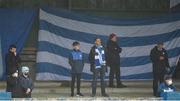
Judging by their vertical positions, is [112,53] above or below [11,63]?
above

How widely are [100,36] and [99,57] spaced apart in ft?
8.76

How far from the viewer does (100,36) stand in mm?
19234

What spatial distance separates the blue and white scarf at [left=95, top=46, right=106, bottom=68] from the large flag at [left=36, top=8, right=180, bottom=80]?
7.52 feet

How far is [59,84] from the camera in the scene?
18.8 m

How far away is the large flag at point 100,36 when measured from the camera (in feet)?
61.6

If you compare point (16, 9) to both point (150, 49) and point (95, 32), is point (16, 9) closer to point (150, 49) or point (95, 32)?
point (95, 32)

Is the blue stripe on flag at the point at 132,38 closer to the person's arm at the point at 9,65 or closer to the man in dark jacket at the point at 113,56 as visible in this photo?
the man in dark jacket at the point at 113,56

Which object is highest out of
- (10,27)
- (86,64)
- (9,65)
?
(10,27)

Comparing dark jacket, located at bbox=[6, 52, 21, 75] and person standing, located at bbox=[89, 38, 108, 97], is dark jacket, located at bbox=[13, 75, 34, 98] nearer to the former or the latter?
dark jacket, located at bbox=[6, 52, 21, 75]

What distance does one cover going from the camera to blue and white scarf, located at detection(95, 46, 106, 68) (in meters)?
16.7

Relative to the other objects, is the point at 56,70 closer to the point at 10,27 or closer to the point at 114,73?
the point at 114,73

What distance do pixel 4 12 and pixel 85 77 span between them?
3505 millimetres

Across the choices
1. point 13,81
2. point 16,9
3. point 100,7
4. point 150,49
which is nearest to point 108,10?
point 100,7

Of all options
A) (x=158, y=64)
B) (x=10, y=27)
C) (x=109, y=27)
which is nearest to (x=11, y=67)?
(x=10, y=27)
